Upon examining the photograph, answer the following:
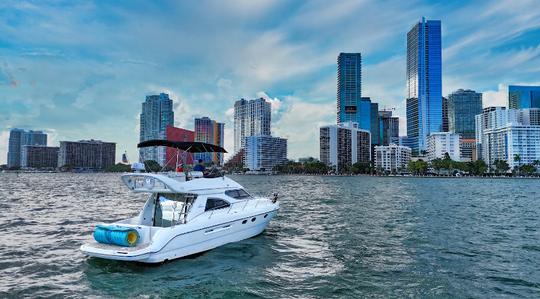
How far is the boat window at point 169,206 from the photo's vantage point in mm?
15234

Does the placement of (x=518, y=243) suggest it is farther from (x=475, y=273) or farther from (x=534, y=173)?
(x=534, y=173)

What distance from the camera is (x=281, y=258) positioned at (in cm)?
1481

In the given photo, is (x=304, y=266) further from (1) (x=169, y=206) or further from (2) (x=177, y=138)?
(2) (x=177, y=138)

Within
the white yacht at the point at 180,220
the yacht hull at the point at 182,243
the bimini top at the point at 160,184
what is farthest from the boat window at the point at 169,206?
the yacht hull at the point at 182,243

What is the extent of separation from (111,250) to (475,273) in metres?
12.3

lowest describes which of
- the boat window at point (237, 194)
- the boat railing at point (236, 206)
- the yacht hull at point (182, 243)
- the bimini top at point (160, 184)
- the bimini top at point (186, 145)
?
the yacht hull at point (182, 243)

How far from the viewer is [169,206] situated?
15469 millimetres

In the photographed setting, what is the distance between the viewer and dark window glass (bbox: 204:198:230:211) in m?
15.8

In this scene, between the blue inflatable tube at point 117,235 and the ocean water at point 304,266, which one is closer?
the ocean water at point 304,266

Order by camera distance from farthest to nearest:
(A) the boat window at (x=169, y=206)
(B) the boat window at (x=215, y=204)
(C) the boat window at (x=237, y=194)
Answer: (C) the boat window at (x=237, y=194)
(B) the boat window at (x=215, y=204)
(A) the boat window at (x=169, y=206)

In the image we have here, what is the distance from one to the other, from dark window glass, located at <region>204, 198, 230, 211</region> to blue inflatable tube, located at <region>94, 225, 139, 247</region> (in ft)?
11.2

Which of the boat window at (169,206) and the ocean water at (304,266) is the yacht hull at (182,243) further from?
the boat window at (169,206)

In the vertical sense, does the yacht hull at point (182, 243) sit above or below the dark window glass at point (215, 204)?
below

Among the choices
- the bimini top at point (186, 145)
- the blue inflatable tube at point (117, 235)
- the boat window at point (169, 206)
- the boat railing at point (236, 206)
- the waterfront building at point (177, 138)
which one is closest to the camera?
the blue inflatable tube at point (117, 235)
